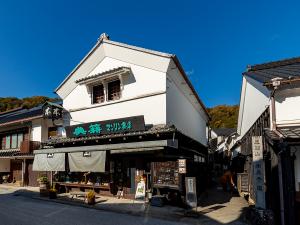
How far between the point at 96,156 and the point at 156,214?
18.0 feet

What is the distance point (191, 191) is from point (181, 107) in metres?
7.20

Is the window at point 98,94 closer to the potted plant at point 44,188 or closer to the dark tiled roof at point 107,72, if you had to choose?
the dark tiled roof at point 107,72

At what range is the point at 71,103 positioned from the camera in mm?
18594

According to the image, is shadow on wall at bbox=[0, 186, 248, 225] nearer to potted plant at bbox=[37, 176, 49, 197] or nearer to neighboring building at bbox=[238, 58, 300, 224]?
neighboring building at bbox=[238, 58, 300, 224]

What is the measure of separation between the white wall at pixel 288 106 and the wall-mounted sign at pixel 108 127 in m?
6.61

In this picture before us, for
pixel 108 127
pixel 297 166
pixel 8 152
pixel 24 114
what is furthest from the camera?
pixel 24 114

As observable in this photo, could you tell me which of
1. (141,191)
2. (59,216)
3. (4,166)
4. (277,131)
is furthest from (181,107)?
(4,166)

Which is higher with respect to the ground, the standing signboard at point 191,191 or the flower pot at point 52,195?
the standing signboard at point 191,191

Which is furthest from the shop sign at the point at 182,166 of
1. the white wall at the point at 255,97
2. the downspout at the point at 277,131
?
the white wall at the point at 255,97

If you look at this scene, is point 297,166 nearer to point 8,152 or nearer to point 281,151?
point 281,151

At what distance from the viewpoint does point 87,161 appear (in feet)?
51.0

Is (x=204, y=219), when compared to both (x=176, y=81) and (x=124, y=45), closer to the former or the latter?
(x=176, y=81)

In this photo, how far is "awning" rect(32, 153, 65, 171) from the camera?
16.8 metres

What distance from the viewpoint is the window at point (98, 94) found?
17.5 metres
